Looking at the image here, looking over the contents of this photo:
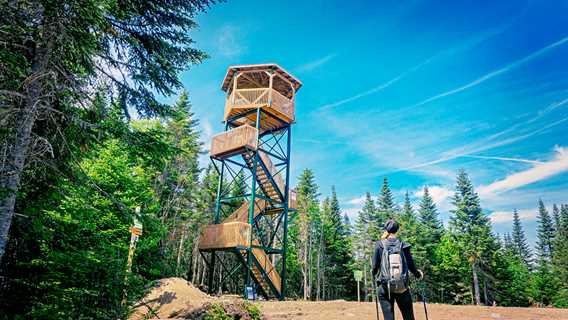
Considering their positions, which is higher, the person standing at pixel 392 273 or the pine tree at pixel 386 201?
the pine tree at pixel 386 201

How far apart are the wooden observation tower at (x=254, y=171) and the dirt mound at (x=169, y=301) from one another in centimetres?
438

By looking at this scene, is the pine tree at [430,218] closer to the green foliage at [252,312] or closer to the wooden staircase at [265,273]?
the wooden staircase at [265,273]

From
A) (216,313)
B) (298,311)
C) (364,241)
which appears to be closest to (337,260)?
(364,241)

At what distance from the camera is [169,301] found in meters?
9.87

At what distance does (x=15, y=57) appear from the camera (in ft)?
16.3

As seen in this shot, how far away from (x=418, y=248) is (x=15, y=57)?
128 feet

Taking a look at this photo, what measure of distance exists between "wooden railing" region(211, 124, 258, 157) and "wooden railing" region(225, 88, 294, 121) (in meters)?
1.40

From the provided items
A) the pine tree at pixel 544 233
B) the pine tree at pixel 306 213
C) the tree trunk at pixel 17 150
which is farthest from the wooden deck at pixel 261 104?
the pine tree at pixel 544 233

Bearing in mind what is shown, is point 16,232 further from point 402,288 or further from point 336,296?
point 336,296

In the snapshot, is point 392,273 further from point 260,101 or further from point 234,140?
point 260,101

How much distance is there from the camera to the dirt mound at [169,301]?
8641 millimetres

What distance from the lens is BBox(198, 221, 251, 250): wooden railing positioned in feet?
50.8

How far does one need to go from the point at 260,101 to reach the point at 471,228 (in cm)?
2700

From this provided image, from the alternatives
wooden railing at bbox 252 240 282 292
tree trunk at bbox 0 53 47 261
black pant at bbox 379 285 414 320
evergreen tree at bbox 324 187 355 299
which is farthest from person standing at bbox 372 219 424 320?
evergreen tree at bbox 324 187 355 299
